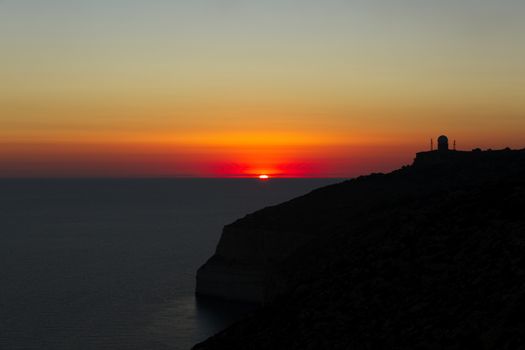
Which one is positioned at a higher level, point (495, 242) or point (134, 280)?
point (495, 242)

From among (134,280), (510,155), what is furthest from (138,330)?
(510,155)

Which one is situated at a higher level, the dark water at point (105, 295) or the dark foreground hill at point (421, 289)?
the dark foreground hill at point (421, 289)

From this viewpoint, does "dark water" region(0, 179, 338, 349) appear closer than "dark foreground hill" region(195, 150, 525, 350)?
No

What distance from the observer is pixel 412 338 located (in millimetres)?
18891

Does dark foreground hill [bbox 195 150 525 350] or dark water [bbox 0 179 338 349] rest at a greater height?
dark foreground hill [bbox 195 150 525 350]

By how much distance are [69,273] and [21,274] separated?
607 centimetres

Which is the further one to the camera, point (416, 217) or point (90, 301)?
point (90, 301)

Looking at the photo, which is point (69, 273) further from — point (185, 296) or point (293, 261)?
point (293, 261)

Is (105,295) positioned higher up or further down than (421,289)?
further down

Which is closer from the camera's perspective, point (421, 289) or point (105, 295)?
point (421, 289)

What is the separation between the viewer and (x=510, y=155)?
8512cm

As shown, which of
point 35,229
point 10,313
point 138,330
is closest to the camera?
point 138,330

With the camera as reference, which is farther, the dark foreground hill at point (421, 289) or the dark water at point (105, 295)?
the dark water at point (105, 295)

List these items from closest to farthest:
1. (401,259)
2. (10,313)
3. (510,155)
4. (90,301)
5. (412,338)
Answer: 1. (412,338)
2. (401,259)
3. (10,313)
4. (90,301)
5. (510,155)
